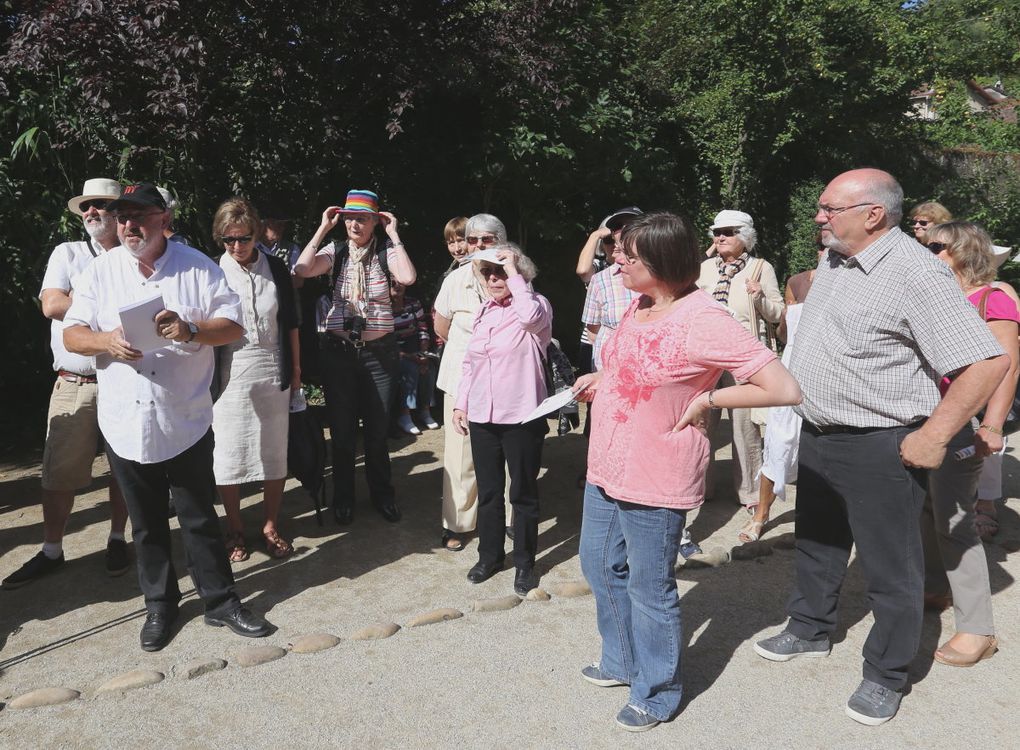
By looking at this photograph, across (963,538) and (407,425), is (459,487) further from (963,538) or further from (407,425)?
(407,425)

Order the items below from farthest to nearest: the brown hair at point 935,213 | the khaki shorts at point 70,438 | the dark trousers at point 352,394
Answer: the dark trousers at point 352,394, the brown hair at point 935,213, the khaki shorts at point 70,438

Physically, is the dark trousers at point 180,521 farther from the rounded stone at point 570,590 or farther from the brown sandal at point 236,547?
the rounded stone at point 570,590

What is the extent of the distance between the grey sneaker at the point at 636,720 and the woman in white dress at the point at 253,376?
2.50 m

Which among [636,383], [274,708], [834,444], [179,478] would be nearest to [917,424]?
[834,444]

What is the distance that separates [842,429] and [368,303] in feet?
10.00

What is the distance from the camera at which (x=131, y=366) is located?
3.69m

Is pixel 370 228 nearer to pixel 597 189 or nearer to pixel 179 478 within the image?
pixel 179 478

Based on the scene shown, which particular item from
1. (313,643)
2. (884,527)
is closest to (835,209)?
(884,527)

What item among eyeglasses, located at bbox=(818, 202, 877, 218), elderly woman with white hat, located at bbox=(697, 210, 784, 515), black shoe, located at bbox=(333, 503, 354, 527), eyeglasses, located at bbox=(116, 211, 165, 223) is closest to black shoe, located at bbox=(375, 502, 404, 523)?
black shoe, located at bbox=(333, 503, 354, 527)

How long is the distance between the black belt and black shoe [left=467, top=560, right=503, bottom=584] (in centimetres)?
192

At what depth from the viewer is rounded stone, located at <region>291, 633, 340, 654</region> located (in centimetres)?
377

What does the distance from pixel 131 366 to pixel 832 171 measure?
40.8 ft

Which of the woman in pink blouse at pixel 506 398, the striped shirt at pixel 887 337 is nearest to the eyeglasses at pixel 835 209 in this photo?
the striped shirt at pixel 887 337

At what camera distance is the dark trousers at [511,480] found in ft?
14.7
